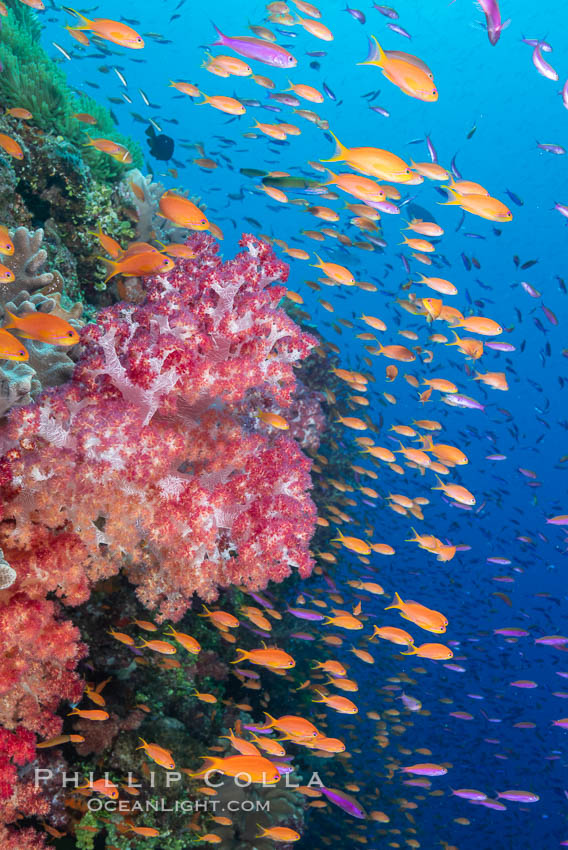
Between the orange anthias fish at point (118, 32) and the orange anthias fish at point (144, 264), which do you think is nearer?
the orange anthias fish at point (144, 264)

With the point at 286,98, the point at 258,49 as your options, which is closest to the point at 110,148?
the point at 258,49

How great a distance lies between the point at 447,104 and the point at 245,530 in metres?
54.6

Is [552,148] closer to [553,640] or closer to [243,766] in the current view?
[553,640]

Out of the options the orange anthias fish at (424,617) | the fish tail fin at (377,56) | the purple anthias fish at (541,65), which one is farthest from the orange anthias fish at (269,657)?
the purple anthias fish at (541,65)

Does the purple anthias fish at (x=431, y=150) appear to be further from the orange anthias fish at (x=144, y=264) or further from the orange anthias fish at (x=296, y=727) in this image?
the orange anthias fish at (x=296, y=727)

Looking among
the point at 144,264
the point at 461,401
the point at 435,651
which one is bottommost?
the point at 435,651

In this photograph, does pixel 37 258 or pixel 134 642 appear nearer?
pixel 37 258

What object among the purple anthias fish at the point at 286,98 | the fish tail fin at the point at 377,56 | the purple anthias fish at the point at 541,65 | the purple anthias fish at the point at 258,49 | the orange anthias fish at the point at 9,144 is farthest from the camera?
the purple anthias fish at the point at 286,98

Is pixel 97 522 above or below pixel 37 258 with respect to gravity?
below

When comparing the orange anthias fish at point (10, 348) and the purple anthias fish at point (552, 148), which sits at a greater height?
the purple anthias fish at point (552, 148)

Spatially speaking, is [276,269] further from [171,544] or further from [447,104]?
[447,104]

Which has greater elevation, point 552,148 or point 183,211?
point 552,148

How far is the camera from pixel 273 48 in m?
6.24

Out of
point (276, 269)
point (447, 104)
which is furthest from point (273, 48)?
point (447, 104)
